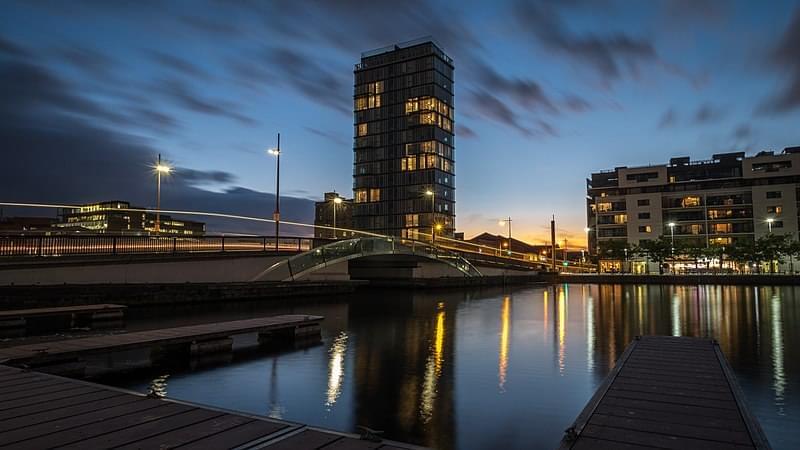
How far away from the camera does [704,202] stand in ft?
324

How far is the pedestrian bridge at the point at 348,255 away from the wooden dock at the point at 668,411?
87.6 feet

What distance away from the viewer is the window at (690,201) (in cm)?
9967

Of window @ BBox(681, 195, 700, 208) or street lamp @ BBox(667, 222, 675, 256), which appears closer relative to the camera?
street lamp @ BBox(667, 222, 675, 256)

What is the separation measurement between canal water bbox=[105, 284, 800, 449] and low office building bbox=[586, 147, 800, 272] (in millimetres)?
88694

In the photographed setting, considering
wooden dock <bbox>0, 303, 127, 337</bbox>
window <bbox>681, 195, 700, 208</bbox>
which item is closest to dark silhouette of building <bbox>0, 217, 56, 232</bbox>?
wooden dock <bbox>0, 303, 127, 337</bbox>

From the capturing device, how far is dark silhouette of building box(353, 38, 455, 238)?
110m

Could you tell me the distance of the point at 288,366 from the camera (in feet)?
36.3

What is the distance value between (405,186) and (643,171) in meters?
49.3

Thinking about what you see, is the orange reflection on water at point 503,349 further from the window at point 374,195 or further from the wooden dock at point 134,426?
the window at point 374,195

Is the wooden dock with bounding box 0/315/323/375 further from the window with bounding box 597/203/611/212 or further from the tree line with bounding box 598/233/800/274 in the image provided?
the window with bounding box 597/203/611/212

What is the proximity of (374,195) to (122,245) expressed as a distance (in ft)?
299

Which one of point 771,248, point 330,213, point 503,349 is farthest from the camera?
point 330,213

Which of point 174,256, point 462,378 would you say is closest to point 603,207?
point 174,256

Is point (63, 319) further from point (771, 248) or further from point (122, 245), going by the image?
point (771, 248)
